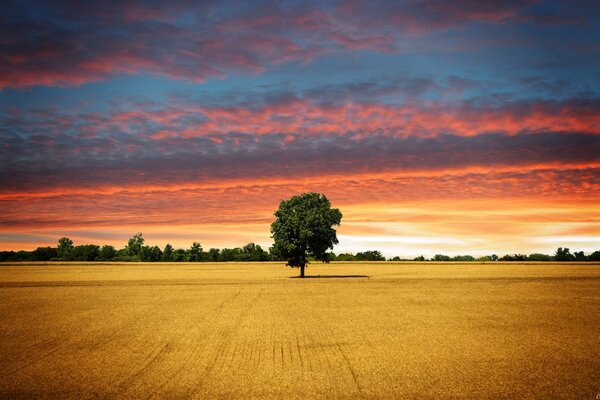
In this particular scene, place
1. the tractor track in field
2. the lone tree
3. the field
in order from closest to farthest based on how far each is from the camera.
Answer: the field
the tractor track in field
the lone tree

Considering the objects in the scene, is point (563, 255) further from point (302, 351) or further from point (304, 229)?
point (302, 351)

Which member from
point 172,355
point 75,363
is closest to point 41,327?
point 75,363

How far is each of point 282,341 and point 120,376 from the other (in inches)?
290

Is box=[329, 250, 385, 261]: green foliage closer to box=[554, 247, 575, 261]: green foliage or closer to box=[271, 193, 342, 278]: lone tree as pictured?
box=[554, 247, 575, 261]: green foliage

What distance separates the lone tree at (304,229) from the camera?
68.1 metres

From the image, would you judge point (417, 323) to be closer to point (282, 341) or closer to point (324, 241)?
point (282, 341)

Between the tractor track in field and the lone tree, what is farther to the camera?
the lone tree

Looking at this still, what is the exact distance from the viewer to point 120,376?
14.5 m

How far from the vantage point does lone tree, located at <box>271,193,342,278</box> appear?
68062mm

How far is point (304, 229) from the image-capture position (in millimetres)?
67250

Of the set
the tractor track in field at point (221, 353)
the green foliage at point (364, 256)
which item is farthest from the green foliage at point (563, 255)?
the tractor track in field at point (221, 353)

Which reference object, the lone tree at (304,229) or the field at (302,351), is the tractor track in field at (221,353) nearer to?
the field at (302,351)

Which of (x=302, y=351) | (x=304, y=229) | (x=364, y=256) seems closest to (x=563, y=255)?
(x=364, y=256)

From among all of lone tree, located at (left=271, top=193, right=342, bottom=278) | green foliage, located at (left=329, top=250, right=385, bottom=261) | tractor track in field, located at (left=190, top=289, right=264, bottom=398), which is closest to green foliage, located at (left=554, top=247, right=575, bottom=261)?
green foliage, located at (left=329, top=250, right=385, bottom=261)
